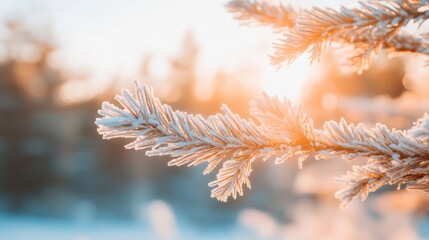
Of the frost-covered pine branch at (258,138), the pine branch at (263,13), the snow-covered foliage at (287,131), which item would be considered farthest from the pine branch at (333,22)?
the pine branch at (263,13)

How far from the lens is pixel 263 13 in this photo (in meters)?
1.61

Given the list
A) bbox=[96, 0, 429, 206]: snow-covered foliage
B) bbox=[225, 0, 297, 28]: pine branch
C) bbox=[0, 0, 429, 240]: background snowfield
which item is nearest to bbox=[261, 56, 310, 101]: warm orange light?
bbox=[96, 0, 429, 206]: snow-covered foliage

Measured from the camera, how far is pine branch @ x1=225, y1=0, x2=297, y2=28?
159 centimetres

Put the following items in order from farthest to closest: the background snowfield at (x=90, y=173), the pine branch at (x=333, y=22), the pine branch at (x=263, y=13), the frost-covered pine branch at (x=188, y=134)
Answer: the background snowfield at (x=90, y=173) → the pine branch at (x=263, y=13) → the pine branch at (x=333, y=22) → the frost-covered pine branch at (x=188, y=134)

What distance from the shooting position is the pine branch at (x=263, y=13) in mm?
1590

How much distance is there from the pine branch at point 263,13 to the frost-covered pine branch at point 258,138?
0.59m

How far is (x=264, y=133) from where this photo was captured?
1134 mm

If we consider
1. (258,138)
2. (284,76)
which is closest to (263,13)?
(284,76)

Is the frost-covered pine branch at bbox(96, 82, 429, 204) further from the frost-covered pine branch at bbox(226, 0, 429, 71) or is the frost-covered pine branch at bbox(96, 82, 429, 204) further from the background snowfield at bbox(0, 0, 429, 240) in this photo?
the background snowfield at bbox(0, 0, 429, 240)

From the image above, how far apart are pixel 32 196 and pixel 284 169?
10532 millimetres

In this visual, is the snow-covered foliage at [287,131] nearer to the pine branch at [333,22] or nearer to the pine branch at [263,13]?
the pine branch at [333,22]

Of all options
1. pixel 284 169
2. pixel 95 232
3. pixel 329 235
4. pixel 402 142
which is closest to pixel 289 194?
pixel 284 169

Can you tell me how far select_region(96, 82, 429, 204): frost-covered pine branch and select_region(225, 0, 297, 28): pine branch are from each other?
589mm

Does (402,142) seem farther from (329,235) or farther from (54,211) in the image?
(54,211)
